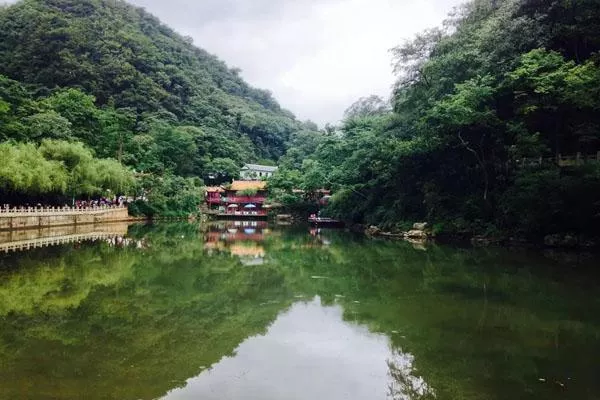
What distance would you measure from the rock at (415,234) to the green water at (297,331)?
12.1 m

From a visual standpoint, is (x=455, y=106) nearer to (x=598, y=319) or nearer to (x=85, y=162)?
(x=598, y=319)

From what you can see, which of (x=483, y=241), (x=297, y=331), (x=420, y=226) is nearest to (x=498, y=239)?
(x=483, y=241)

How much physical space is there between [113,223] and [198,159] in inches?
941

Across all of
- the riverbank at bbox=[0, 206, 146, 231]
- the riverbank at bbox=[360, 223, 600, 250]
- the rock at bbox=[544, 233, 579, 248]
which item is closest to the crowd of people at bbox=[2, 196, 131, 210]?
the riverbank at bbox=[0, 206, 146, 231]

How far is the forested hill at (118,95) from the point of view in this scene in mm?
47906

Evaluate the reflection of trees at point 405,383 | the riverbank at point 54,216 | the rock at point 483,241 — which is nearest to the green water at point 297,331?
the reflection of trees at point 405,383

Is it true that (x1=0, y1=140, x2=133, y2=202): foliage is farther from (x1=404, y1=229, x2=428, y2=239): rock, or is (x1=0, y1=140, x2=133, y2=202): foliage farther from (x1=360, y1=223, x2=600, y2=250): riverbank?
(x1=404, y1=229, x2=428, y2=239): rock

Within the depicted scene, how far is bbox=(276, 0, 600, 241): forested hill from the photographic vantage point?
73.1 ft

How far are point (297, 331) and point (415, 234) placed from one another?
854 inches

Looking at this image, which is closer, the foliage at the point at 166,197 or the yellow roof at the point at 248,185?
the foliage at the point at 166,197

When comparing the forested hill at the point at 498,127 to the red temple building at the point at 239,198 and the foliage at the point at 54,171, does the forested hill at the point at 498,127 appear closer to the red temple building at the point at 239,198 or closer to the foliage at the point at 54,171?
the foliage at the point at 54,171

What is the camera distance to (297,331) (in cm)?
902

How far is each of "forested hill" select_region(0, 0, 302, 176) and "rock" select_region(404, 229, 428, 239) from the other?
26791mm

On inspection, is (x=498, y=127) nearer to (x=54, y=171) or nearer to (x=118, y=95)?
(x=54, y=171)
